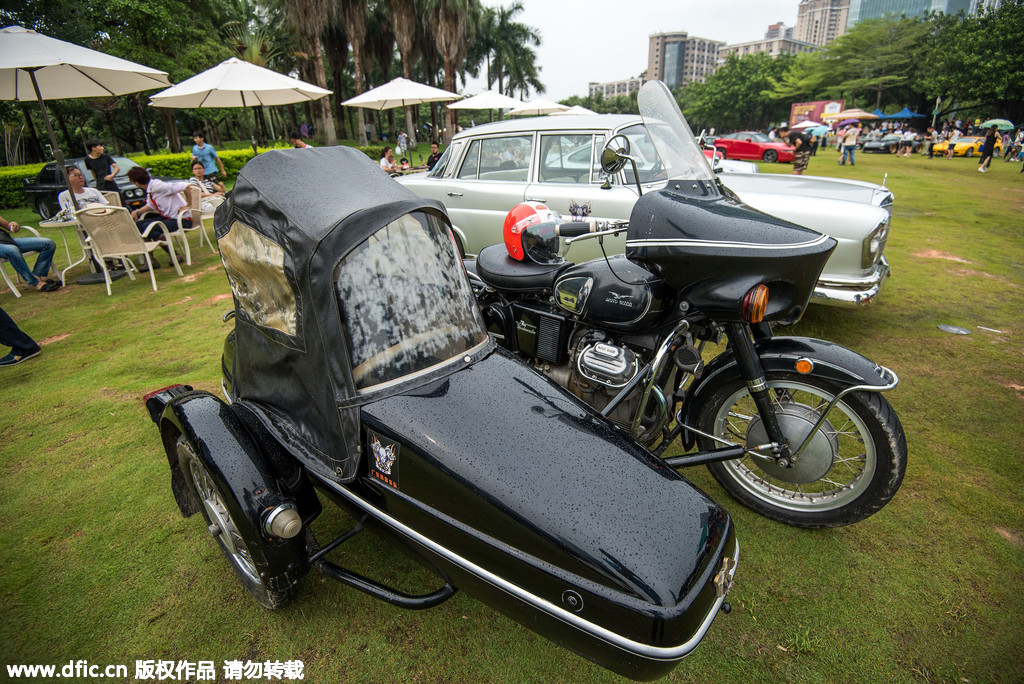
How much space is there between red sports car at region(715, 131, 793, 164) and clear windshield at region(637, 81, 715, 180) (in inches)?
823

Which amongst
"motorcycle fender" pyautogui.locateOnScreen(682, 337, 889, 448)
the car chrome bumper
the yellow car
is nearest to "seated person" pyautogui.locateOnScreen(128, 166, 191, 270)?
"motorcycle fender" pyautogui.locateOnScreen(682, 337, 889, 448)

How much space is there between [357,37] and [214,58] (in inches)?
243

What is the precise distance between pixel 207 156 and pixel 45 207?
466 cm

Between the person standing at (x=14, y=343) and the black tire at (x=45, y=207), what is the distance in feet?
28.4

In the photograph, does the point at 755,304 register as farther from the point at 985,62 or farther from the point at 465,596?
the point at 985,62

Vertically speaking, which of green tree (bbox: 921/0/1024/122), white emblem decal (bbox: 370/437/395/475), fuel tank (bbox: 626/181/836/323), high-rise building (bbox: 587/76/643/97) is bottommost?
white emblem decal (bbox: 370/437/395/475)

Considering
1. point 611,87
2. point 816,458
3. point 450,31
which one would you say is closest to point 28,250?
point 816,458

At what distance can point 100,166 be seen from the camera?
7715mm

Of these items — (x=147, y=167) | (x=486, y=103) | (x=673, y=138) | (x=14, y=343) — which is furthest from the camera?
(x=147, y=167)

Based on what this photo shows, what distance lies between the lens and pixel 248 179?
6.03 feet

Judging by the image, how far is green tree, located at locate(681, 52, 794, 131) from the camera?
52438mm

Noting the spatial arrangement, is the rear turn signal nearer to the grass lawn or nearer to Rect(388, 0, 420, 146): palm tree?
the grass lawn

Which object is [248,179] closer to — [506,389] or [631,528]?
[506,389]

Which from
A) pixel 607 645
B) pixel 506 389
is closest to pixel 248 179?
pixel 506 389
